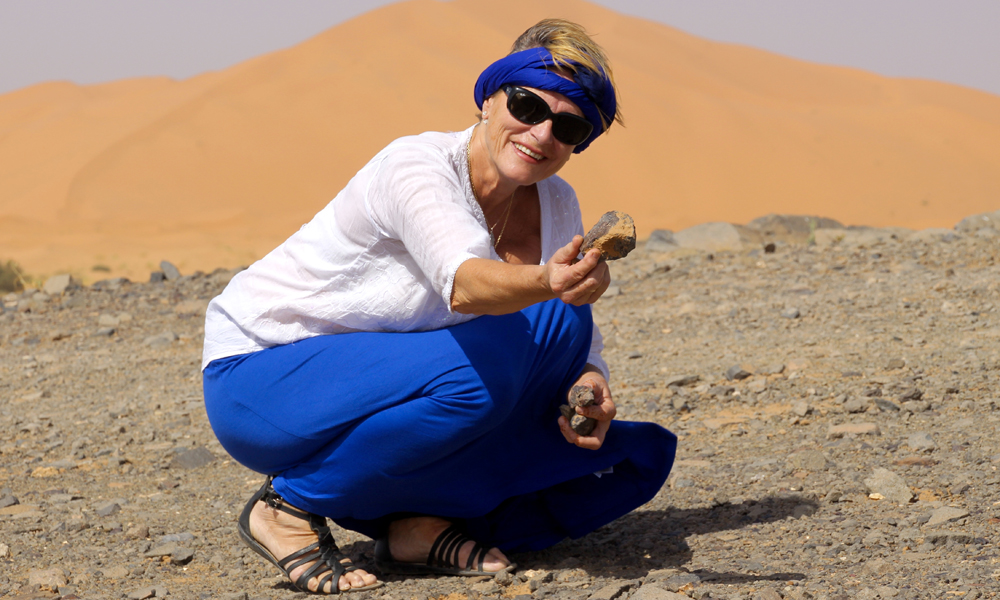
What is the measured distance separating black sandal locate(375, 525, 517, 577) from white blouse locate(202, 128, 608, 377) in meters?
0.58

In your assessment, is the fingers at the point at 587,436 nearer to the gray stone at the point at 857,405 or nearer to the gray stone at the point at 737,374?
the gray stone at the point at 857,405

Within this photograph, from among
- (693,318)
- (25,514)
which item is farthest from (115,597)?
(693,318)

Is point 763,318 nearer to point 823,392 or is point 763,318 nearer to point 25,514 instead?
point 823,392

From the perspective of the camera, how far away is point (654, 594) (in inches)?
83.6

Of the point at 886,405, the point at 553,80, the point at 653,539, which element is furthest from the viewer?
the point at 886,405

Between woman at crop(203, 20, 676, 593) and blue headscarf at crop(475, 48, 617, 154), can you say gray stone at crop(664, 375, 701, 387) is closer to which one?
woman at crop(203, 20, 676, 593)

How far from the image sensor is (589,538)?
2838 millimetres

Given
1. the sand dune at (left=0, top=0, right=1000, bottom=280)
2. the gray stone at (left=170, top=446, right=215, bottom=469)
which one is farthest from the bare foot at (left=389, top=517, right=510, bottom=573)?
the sand dune at (left=0, top=0, right=1000, bottom=280)

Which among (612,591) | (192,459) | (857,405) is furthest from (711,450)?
(192,459)

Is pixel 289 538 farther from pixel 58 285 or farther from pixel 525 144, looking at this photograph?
pixel 58 285

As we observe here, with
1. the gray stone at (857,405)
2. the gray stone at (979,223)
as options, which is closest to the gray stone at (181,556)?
the gray stone at (857,405)

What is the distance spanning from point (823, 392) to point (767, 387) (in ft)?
0.86

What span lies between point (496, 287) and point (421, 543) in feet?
3.25

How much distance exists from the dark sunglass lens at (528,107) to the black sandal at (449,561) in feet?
3.59
